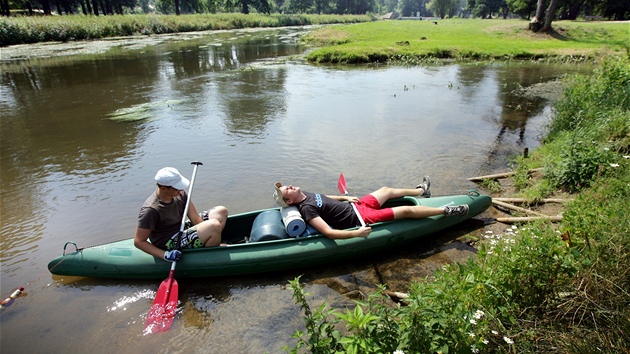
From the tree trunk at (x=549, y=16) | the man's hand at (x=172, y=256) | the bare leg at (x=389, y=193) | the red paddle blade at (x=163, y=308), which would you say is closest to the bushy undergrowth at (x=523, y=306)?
the bare leg at (x=389, y=193)

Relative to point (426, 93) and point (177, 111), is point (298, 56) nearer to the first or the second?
point (426, 93)

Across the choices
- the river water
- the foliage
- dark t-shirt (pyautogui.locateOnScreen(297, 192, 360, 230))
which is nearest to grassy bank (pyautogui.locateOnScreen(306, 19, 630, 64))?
the river water

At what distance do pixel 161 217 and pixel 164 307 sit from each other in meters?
1.06

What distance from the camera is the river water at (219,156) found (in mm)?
4414

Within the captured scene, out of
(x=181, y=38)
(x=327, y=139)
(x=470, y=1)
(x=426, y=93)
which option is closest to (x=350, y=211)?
(x=327, y=139)

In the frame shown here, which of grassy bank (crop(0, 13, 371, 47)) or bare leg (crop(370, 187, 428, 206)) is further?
grassy bank (crop(0, 13, 371, 47))

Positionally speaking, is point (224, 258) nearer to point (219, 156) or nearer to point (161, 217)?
point (161, 217)

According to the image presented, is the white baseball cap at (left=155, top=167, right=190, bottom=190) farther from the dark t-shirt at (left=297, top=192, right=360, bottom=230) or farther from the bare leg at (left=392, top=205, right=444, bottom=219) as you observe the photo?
the bare leg at (left=392, top=205, right=444, bottom=219)

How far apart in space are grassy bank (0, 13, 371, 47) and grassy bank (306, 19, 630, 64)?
872 inches

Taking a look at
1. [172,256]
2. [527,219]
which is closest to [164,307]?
[172,256]

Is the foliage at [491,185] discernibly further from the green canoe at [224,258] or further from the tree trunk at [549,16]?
the tree trunk at [549,16]

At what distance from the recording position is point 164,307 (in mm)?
4363

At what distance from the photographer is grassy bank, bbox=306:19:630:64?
21.7m

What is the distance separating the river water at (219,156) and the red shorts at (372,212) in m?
0.55
